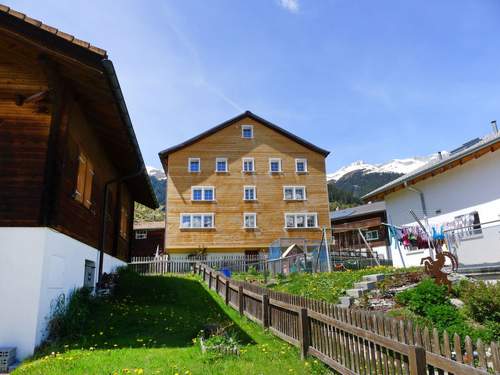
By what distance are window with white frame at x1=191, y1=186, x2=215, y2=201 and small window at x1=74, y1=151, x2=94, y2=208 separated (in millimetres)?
21771

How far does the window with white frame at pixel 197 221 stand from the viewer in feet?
111

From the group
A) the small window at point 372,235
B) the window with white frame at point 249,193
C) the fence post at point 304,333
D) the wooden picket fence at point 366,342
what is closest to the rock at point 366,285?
the wooden picket fence at point 366,342

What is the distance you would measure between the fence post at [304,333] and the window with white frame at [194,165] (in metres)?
28.7

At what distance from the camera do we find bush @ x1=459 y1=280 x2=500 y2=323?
26.4ft

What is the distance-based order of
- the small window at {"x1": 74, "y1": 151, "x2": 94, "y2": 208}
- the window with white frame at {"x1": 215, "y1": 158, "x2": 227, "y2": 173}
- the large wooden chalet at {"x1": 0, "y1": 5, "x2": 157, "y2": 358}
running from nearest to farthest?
the large wooden chalet at {"x1": 0, "y1": 5, "x2": 157, "y2": 358}
the small window at {"x1": 74, "y1": 151, "x2": 94, "y2": 208}
the window with white frame at {"x1": 215, "y1": 158, "x2": 227, "y2": 173}

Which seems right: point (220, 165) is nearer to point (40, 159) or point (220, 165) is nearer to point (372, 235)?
point (372, 235)

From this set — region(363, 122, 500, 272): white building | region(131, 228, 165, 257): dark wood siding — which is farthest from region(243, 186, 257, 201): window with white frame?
region(363, 122, 500, 272): white building

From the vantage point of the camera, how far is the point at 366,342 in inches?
211

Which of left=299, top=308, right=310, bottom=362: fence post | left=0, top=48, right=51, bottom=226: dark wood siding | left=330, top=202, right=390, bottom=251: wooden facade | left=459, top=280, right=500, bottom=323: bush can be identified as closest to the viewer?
left=299, top=308, right=310, bottom=362: fence post

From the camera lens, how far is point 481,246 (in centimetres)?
1280

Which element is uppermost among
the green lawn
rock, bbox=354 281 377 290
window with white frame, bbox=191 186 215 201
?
window with white frame, bbox=191 186 215 201

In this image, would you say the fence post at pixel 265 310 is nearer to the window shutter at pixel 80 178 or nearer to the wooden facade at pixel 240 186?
the window shutter at pixel 80 178

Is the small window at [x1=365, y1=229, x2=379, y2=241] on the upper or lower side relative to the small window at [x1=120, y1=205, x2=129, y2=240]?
upper

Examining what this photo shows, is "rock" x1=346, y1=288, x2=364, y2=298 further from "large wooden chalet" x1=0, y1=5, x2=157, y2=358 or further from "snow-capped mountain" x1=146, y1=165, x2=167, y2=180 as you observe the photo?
"snow-capped mountain" x1=146, y1=165, x2=167, y2=180
